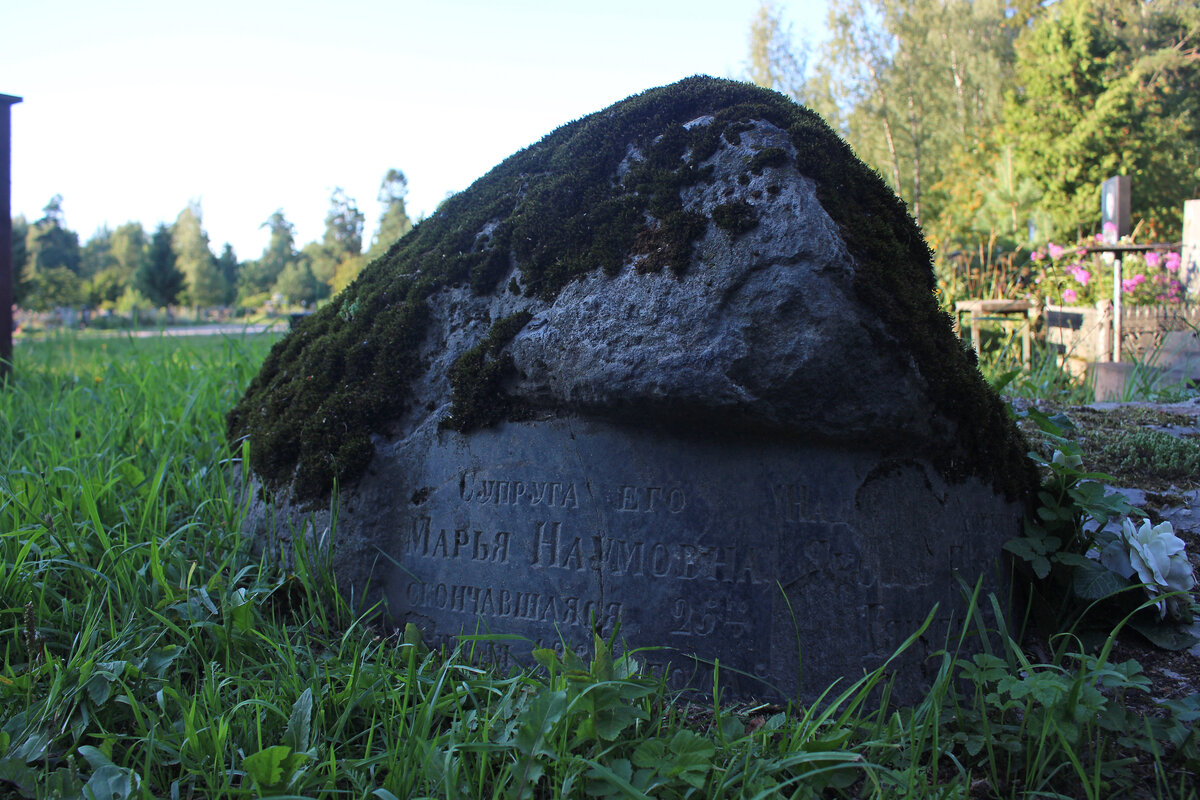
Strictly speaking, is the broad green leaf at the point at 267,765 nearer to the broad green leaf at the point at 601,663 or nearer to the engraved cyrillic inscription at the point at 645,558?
the broad green leaf at the point at 601,663

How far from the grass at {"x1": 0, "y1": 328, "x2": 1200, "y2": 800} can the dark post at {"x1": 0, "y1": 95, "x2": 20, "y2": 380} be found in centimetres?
419

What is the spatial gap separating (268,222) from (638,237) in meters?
75.4

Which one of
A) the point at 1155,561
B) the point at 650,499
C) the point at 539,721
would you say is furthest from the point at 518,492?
the point at 1155,561

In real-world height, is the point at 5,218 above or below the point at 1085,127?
below

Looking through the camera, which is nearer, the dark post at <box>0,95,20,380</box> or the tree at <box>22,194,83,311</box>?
the dark post at <box>0,95,20,380</box>

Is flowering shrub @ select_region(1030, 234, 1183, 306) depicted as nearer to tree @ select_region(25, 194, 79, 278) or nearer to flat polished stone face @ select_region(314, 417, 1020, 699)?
flat polished stone face @ select_region(314, 417, 1020, 699)

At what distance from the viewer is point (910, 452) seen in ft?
6.37

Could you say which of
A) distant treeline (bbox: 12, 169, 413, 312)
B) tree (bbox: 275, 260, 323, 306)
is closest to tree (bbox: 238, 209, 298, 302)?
distant treeline (bbox: 12, 169, 413, 312)

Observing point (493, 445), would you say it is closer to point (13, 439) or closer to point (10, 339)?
point (13, 439)

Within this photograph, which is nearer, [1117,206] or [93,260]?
[1117,206]

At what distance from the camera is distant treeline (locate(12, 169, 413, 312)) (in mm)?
33094

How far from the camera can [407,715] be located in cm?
177

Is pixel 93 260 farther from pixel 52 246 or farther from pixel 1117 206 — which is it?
pixel 1117 206

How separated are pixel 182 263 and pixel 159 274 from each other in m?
21.9
